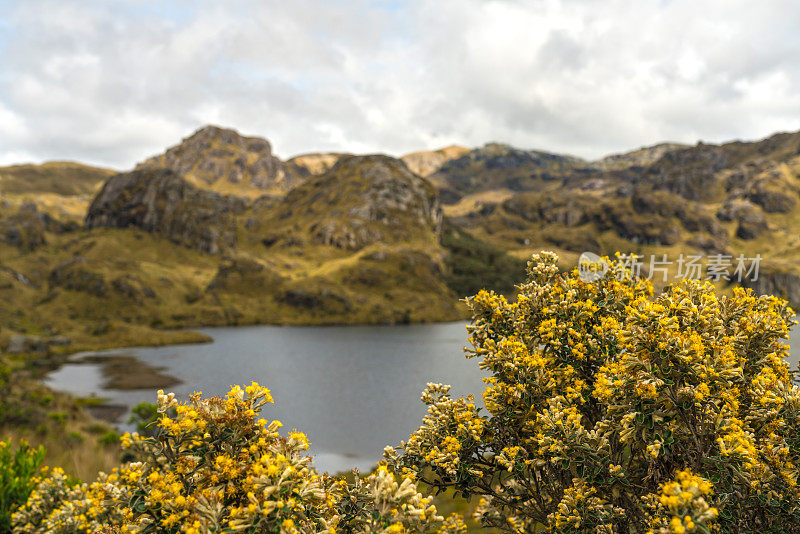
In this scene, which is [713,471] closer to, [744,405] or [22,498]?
[744,405]

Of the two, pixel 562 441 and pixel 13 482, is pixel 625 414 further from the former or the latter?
pixel 13 482

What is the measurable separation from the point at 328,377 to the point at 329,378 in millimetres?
1129

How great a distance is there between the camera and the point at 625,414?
7129mm

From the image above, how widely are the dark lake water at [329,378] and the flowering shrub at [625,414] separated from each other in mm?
27649

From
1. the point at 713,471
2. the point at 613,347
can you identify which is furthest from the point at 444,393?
the point at 713,471

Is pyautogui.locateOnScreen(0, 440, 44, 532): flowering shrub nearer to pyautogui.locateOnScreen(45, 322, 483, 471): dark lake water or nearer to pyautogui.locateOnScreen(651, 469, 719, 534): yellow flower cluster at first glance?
pyautogui.locateOnScreen(45, 322, 483, 471): dark lake water

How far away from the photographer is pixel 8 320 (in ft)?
541

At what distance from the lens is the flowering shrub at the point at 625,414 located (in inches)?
265

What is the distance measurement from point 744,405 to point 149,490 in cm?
988

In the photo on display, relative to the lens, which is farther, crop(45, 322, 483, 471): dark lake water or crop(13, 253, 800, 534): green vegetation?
crop(45, 322, 483, 471): dark lake water

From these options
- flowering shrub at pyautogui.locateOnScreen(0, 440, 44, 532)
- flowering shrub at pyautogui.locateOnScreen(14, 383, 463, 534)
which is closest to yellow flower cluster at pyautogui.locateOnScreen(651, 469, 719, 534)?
flowering shrub at pyautogui.locateOnScreen(14, 383, 463, 534)

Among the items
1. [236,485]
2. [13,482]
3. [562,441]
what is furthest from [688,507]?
[13,482]

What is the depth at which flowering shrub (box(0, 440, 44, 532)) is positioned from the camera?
13.2 meters

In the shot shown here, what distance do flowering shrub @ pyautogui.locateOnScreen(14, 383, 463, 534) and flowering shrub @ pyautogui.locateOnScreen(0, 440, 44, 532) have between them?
1063 centimetres
